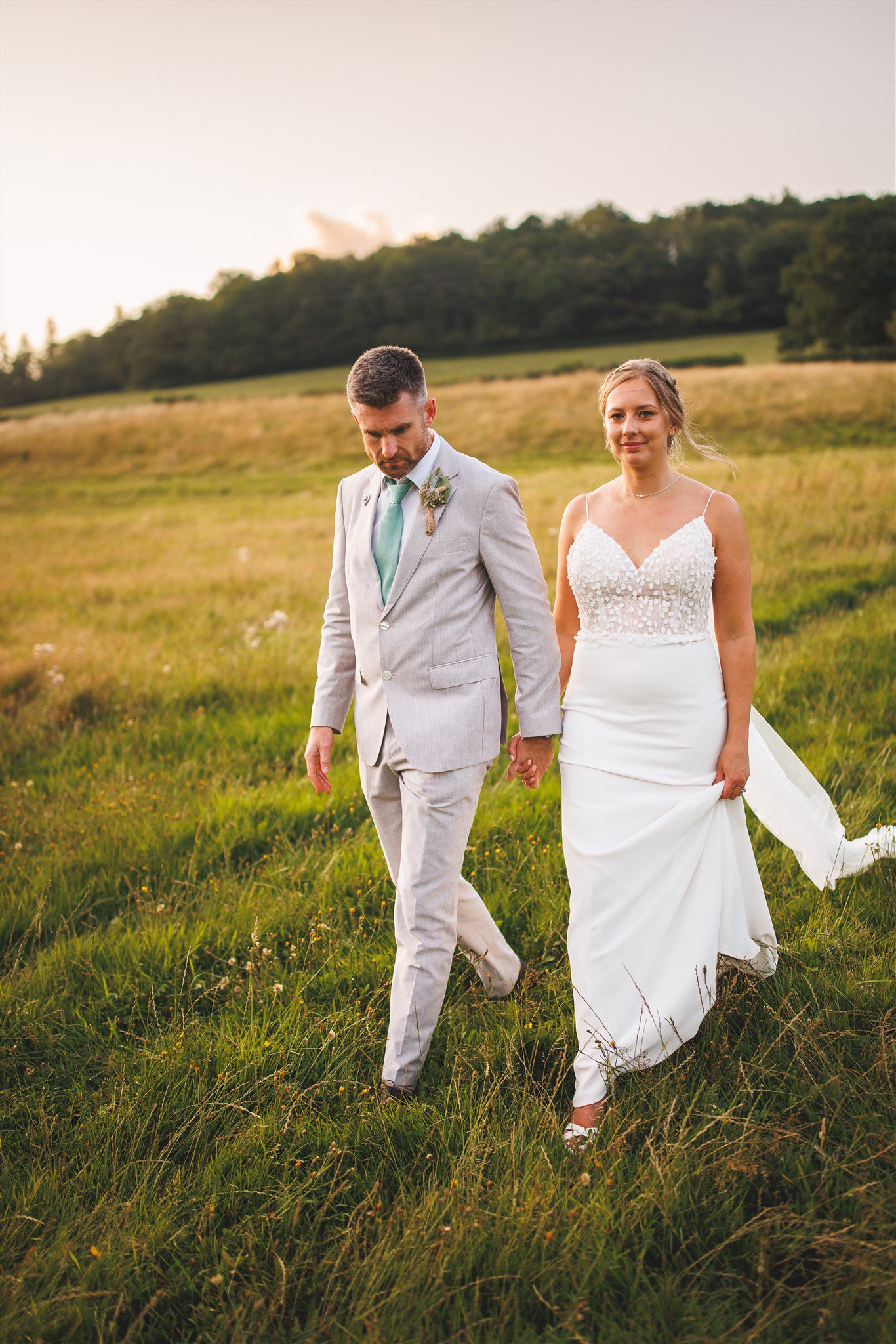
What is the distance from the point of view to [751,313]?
179 ft

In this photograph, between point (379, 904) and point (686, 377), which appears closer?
point (379, 904)

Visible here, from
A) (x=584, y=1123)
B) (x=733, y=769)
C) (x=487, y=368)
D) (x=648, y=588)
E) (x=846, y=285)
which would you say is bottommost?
(x=584, y=1123)

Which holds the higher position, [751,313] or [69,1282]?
[751,313]

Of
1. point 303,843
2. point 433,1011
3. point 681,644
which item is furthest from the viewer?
point 303,843

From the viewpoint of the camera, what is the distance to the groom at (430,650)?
3367 mm

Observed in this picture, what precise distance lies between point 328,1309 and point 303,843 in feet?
10.3

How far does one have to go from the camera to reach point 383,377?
Result: 127 inches

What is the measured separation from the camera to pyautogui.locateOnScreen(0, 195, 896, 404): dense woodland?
169 ft

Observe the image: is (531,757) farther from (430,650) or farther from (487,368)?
(487,368)

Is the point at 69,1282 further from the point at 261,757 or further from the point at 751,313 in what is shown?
the point at 751,313

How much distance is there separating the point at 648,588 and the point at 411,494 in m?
1.15

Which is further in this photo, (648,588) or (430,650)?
(648,588)

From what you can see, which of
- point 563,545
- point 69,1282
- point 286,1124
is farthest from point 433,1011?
point 563,545

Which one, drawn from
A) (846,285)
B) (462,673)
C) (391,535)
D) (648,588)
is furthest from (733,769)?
(846,285)
